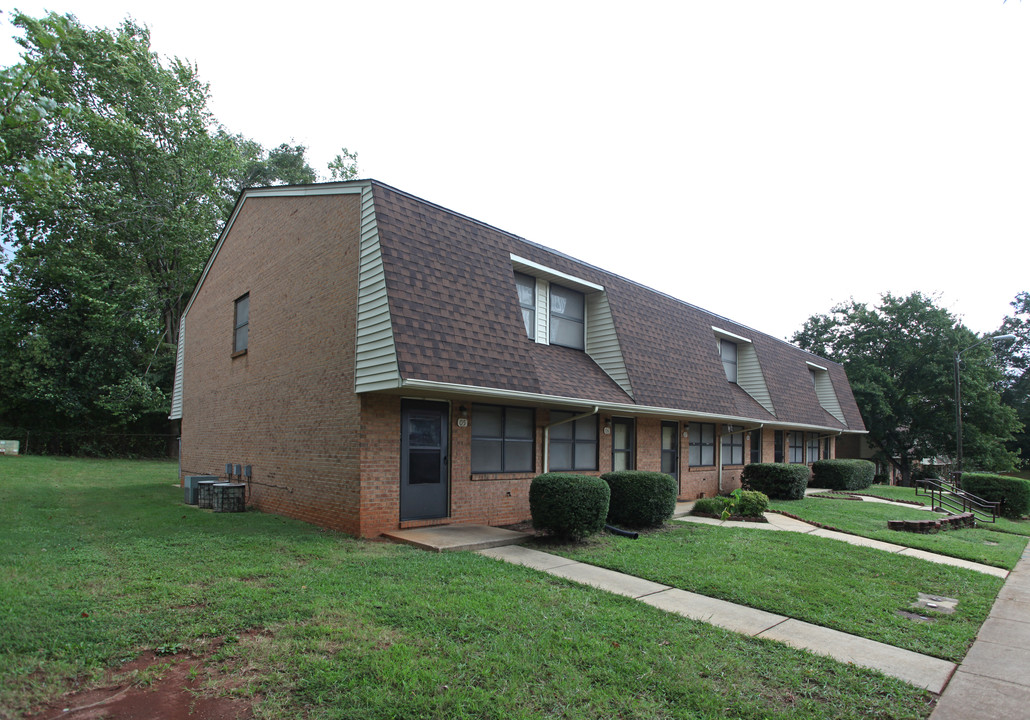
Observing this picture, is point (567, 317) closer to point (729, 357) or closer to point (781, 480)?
point (781, 480)

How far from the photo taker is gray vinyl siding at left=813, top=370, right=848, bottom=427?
2650 cm

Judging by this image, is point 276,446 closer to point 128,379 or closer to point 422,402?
point 422,402

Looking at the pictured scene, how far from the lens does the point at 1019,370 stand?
45.4 metres

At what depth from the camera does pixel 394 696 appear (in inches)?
147

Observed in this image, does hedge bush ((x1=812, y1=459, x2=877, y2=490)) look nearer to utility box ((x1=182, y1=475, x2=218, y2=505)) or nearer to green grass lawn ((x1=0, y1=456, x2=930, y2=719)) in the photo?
green grass lawn ((x1=0, y1=456, x2=930, y2=719))

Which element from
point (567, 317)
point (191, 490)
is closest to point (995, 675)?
point (567, 317)

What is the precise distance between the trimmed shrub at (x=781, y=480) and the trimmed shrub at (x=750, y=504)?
4.47 metres

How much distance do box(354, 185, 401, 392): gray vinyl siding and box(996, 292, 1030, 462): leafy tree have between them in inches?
1980

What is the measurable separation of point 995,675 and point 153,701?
5.91m

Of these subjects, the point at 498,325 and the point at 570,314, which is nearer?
the point at 498,325

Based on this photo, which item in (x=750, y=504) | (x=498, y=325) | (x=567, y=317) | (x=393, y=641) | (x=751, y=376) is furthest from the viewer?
(x=751, y=376)

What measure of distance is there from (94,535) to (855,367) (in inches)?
1437

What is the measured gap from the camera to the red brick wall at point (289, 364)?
9.77 metres

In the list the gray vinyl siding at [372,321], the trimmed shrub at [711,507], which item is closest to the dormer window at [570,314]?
the trimmed shrub at [711,507]
